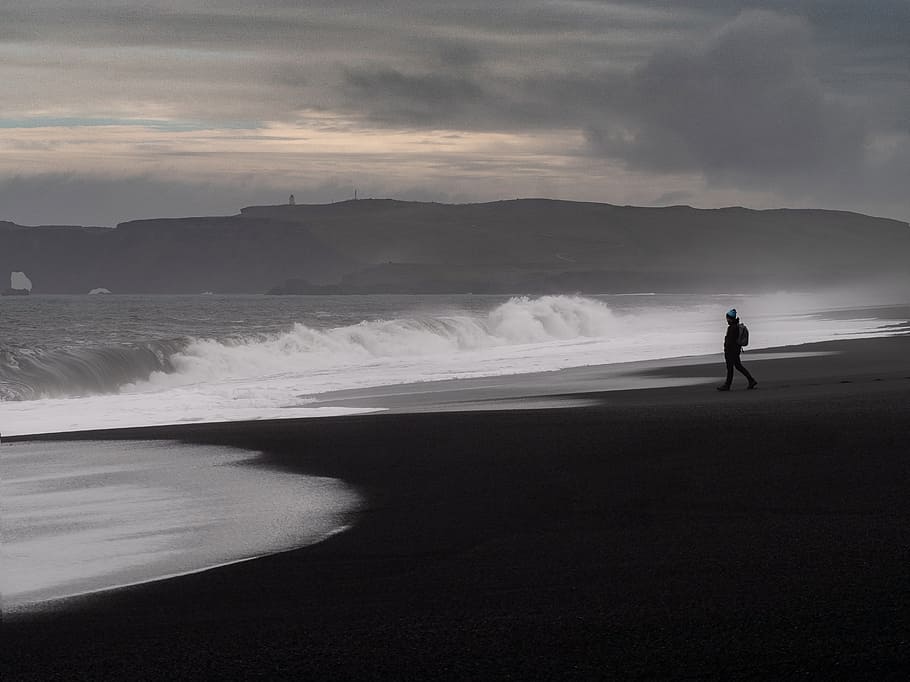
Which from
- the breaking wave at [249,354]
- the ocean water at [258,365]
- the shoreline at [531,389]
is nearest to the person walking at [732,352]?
the shoreline at [531,389]

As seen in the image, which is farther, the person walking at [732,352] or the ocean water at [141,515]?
the person walking at [732,352]

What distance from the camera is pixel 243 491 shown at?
9.88m

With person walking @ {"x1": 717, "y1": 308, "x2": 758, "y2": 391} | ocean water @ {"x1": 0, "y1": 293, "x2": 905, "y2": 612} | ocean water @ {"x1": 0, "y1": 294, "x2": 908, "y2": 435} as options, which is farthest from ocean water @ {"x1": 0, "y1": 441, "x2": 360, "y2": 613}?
person walking @ {"x1": 717, "y1": 308, "x2": 758, "y2": 391}

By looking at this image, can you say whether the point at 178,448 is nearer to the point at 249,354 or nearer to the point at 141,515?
the point at 141,515

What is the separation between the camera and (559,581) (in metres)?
6.39

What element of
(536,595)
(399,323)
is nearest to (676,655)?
(536,595)

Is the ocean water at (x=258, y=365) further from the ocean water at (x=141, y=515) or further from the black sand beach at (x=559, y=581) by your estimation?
the black sand beach at (x=559, y=581)

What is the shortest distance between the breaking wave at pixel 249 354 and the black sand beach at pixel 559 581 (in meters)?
16.8

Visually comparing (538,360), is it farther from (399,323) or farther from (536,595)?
(536,595)

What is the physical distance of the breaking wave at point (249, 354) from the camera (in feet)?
89.2

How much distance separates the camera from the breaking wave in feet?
89.2

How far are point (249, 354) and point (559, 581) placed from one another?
2906cm

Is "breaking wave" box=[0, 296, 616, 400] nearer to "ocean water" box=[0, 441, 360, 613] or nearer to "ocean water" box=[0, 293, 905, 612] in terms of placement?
"ocean water" box=[0, 293, 905, 612]

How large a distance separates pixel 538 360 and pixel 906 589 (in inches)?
974
